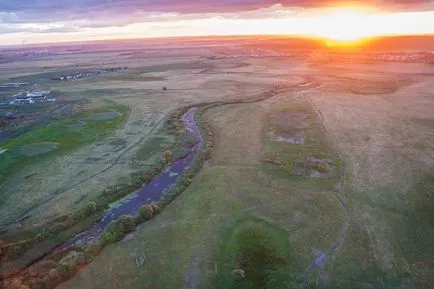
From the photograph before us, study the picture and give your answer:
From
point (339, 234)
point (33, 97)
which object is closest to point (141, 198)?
point (339, 234)

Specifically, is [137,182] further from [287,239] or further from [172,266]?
[287,239]

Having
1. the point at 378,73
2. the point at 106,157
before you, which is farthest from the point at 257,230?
the point at 378,73

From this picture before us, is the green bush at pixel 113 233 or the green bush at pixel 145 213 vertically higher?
the green bush at pixel 145 213

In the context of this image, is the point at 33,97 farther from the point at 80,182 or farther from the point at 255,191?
the point at 255,191

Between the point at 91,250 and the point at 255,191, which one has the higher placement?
the point at 255,191

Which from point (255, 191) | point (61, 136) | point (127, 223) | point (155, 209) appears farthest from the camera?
point (61, 136)

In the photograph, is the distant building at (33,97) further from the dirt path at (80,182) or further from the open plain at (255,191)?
the dirt path at (80,182)

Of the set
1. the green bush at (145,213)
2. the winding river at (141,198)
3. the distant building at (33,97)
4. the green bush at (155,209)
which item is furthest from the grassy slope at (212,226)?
the distant building at (33,97)
